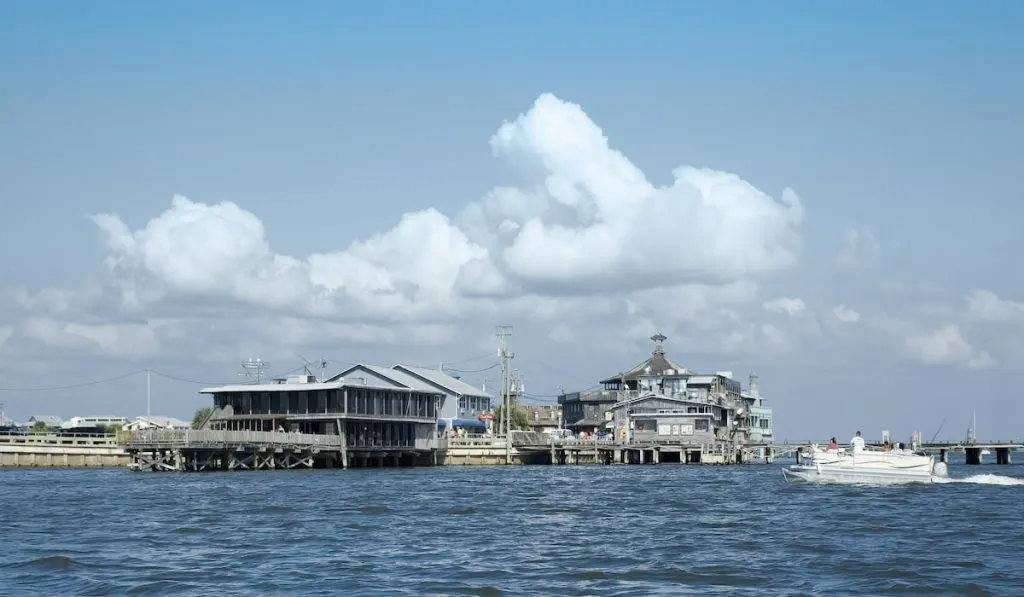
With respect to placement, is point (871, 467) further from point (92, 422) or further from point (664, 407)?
point (92, 422)

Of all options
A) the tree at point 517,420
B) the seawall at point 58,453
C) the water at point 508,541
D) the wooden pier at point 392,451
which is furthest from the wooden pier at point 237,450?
the tree at point 517,420

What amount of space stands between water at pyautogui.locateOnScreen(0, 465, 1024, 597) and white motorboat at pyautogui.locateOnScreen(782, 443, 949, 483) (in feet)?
5.36

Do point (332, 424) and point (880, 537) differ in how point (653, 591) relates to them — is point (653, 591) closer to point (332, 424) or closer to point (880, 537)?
point (880, 537)

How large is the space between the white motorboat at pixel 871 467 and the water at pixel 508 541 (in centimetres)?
164

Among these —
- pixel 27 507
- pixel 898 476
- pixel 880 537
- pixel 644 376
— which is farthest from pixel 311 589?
pixel 644 376

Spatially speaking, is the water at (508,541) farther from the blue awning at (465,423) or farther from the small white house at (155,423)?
the small white house at (155,423)

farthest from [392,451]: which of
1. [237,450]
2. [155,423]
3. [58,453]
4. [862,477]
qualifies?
[155,423]

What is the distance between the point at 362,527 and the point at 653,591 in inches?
641

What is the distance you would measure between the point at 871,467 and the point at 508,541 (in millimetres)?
34175

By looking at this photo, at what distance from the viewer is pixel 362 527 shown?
42.5 m

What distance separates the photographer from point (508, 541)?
38469mm

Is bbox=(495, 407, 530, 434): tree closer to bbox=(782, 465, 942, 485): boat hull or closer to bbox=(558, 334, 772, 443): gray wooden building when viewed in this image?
bbox=(558, 334, 772, 443): gray wooden building

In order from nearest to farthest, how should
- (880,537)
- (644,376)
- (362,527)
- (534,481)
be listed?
(880,537), (362,527), (534,481), (644,376)

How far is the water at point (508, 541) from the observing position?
2953 cm
